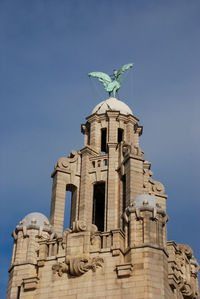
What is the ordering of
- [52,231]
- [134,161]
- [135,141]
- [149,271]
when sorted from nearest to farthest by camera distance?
1. [149,271]
2. [52,231]
3. [134,161]
4. [135,141]

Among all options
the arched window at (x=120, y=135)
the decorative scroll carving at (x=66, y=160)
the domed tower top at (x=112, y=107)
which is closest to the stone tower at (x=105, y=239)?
the decorative scroll carving at (x=66, y=160)

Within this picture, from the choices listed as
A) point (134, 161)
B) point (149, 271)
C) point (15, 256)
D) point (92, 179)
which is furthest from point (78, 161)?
point (149, 271)

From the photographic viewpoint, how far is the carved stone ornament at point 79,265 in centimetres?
2914

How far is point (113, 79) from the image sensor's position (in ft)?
141

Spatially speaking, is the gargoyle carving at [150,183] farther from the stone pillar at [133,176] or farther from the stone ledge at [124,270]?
the stone ledge at [124,270]

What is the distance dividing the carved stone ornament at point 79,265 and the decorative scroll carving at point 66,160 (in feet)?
26.4

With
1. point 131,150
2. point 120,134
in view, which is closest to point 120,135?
point 120,134

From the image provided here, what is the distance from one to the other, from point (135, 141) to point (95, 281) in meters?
12.4

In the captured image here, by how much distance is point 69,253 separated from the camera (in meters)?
30.0

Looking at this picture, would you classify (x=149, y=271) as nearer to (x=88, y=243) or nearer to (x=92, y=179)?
(x=88, y=243)

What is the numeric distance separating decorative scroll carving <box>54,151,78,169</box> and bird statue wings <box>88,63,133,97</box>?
267 inches

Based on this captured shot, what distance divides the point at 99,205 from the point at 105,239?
861 cm

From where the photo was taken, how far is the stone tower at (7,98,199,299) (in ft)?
93.2

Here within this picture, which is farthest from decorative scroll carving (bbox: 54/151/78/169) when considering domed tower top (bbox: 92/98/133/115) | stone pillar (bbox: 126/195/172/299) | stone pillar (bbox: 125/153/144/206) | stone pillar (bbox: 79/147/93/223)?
stone pillar (bbox: 126/195/172/299)
